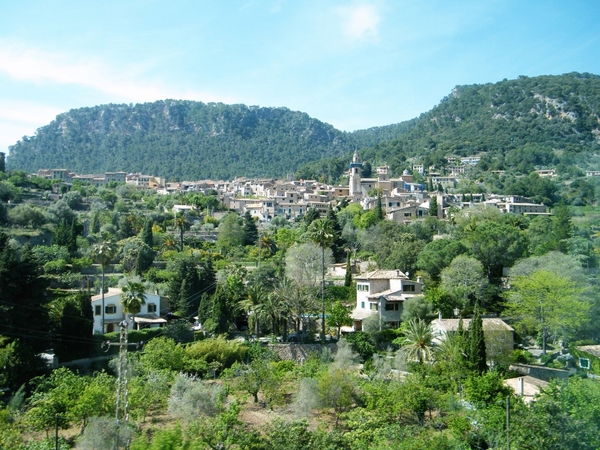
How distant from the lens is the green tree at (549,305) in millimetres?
30578

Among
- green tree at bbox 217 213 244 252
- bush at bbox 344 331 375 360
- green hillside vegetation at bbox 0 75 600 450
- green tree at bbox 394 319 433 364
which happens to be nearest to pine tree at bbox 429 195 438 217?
green hillside vegetation at bbox 0 75 600 450

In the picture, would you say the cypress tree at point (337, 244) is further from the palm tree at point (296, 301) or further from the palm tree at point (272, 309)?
the palm tree at point (272, 309)

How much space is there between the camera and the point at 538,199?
230 feet

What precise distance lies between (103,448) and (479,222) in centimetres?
4190

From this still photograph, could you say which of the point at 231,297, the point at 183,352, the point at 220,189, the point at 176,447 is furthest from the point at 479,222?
the point at 220,189

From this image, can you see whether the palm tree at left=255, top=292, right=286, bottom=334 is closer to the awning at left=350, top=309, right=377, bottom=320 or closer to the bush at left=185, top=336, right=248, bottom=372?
→ the bush at left=185, top=336, right=248, bottom=372

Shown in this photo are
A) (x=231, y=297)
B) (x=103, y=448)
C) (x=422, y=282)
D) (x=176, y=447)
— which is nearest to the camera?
(x=176, y=447)

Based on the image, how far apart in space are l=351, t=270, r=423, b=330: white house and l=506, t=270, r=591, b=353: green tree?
7.11 meters

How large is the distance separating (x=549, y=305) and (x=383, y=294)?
10.9 metres

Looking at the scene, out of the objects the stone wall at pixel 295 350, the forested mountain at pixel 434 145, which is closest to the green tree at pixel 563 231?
the stone wall at pixel 295 350

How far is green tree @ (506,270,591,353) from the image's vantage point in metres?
30.6

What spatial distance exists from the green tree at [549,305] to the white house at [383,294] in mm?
7106

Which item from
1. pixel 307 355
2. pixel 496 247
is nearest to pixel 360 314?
pixel 307 355

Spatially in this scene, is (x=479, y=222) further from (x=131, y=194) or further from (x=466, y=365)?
(x=131, y=194)
